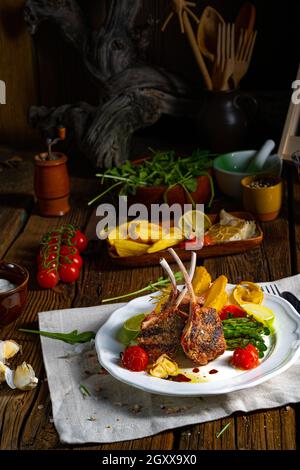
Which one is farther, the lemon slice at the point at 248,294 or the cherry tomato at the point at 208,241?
the cherry tomato at the point at 208,241

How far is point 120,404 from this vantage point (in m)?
1.51

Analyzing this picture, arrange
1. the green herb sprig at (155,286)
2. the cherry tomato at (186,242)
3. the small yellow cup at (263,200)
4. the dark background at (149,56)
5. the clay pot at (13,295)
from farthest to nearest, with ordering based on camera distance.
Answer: the dark background at (149,56)
the small yellow cup at (263,200)
the cherry tomato at (186,242)
the green herb sprig at (155,286)
the clay pot at (13,295)

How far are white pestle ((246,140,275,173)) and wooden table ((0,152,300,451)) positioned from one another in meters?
0.17

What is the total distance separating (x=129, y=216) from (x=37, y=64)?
1092 mm

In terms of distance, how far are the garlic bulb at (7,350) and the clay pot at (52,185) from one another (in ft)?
2.92

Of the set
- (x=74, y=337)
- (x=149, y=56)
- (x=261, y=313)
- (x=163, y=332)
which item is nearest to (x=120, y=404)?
(x=163, y=332)

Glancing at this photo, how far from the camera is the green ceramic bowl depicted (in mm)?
2539

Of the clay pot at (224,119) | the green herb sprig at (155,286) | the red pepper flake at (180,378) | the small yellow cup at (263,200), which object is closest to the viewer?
the red pepper flake at (180,378)

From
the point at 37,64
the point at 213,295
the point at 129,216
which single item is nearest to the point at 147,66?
the point at 37,64

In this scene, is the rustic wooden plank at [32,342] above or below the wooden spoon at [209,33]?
below

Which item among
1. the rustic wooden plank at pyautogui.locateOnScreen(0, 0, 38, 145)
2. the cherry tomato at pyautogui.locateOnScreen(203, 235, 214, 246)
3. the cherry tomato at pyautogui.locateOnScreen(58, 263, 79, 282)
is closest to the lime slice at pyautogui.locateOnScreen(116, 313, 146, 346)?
the cherry tomato at pyautogui.locateOnScreen(58, 263, 79, 282)

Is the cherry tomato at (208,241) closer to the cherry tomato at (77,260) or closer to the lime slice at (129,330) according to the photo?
the cherry tomato at (77,260)

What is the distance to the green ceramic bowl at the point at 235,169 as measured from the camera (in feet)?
8.33

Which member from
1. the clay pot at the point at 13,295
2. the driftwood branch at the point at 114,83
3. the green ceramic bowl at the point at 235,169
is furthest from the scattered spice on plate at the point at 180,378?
the driftwood branch at the point at 114,83
